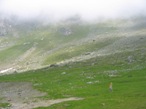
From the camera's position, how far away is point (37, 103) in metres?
77.1

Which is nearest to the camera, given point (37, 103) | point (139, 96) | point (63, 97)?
point (139, 96)

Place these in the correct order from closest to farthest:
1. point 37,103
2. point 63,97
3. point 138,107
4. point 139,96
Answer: point 138,107
point 139,96
point 37,103
point 63,97

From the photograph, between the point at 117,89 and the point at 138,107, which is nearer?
the point at 138,107

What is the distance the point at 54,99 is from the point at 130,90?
18680mm

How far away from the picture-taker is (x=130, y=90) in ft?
258

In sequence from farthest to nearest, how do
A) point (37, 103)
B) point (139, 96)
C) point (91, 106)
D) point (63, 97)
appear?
point (63, 97) → point (37, 103) → point (139, 96) → point (91, 106)

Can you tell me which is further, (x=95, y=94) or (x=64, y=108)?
(x=95, y=94)

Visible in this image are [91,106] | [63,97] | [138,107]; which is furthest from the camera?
[63,97]

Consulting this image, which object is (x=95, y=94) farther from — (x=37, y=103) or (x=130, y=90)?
(x=37, y=103)

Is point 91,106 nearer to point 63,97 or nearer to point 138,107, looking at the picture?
point 138,107

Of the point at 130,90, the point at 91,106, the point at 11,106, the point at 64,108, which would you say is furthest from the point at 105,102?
the point at 11,106

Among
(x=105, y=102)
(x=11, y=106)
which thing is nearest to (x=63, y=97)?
(x=11, y=106)

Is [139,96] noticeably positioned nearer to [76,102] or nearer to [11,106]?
[76,102]

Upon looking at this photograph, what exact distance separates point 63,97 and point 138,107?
2832cm
